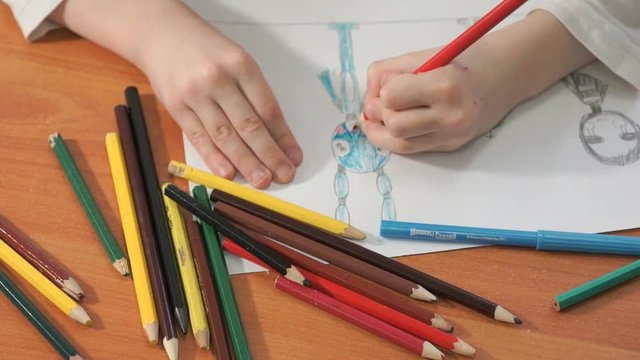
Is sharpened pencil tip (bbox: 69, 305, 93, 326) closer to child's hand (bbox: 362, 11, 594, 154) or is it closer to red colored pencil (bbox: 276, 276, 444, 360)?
red colored pencil (bbox: 276, 276, 444, 360)

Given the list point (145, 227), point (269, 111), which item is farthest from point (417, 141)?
point (145, 227)

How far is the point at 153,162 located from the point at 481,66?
0.28 metres

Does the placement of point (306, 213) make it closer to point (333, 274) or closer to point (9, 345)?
point (333, 274)

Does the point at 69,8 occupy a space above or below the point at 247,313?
above

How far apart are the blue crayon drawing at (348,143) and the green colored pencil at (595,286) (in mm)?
135

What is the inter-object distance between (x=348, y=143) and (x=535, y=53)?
18 centimetres

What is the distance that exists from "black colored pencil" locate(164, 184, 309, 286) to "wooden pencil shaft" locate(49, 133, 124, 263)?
0.17ft

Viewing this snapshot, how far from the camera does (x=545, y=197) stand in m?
0.55

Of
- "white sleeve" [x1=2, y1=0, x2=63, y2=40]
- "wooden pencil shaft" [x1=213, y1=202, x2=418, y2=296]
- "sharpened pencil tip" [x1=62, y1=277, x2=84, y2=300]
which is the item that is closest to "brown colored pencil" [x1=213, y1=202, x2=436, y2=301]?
"wooden pencil shaft" [x1=213, y1=202, x2=418, y2=296]

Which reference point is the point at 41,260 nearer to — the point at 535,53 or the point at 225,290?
the point at 225,290

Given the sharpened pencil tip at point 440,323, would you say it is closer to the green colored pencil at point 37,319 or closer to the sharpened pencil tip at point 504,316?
the sharpened pencil tip at point 504,316

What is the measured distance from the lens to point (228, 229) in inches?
19.6

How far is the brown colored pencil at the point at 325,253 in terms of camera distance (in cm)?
49

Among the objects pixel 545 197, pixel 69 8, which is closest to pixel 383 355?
pixel 545 197
